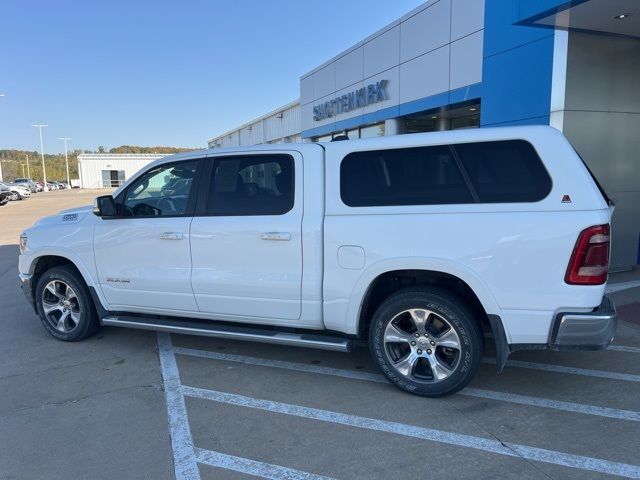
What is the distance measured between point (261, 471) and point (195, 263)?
2062mm

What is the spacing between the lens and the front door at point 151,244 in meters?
4.49

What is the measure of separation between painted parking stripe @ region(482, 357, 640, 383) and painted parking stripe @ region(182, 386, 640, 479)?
4.62ft

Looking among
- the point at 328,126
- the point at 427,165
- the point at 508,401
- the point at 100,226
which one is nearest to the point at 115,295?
the point at 100,226

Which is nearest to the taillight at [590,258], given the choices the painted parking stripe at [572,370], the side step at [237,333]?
the painted parking stripe at [572,370]

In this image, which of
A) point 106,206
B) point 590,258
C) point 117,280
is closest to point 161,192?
point 106,206

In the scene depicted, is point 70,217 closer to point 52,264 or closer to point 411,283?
point 52,264

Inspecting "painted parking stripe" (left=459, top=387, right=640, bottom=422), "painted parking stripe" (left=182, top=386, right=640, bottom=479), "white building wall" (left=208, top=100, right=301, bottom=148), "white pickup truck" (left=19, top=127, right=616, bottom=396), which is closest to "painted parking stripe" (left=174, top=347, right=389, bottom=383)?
"white pickup truck" (left=19, top=127, right=616, bottom=396)

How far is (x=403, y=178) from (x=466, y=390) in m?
1.80

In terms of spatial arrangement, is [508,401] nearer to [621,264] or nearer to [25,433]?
[25,433]

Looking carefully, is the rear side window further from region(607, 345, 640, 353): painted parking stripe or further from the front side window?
region(607, 345, 640, 353): painted parking stripe

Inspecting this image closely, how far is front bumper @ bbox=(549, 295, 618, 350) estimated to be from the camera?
3221 mm

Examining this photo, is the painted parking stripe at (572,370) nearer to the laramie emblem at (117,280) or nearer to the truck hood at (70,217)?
the laramie emblem at (117,280)

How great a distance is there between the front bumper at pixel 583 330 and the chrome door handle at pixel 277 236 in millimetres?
2089

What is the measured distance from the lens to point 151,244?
4.59 metres
